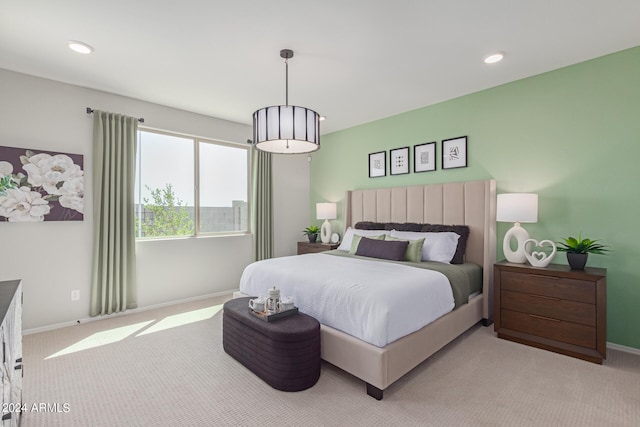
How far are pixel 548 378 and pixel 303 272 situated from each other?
2032mm

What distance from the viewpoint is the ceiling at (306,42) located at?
A: 6.88 ft

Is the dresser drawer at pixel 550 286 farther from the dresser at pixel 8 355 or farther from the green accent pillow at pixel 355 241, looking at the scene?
the dresser at pixel 8 355

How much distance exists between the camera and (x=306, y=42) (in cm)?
251

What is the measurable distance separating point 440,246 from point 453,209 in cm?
62

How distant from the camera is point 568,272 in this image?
2.54m

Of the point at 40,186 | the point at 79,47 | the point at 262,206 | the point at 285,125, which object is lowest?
the point at 262,206

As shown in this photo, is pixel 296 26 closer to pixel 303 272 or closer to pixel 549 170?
pixel 303 272

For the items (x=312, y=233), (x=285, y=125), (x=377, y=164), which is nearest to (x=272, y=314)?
(x=285, y=125)

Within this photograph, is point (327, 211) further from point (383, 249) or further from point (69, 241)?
point (69, 241)

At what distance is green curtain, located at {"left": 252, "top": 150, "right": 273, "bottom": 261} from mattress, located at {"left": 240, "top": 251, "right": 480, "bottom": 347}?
1.70 m

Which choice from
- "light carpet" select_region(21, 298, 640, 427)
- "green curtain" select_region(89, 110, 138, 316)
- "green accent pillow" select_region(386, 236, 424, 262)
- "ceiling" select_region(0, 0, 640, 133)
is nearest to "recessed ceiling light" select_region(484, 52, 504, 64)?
"ceiling" select_region(0, 0, 640, 133)

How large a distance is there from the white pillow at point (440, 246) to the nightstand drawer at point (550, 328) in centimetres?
73

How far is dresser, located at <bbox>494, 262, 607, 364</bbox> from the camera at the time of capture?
8.03 ft

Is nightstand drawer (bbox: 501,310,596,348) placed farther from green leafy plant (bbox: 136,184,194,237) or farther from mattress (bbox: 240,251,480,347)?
green leafy plant (bbox: 136,184,194,237)
